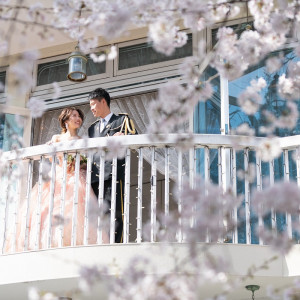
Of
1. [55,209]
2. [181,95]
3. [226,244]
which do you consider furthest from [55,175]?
[181,95]

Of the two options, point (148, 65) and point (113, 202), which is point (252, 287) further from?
point (148, 65)

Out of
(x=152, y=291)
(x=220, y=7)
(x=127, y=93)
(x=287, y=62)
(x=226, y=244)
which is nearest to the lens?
(x=152, y=291)

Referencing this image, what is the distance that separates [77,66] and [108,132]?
1.61 meters

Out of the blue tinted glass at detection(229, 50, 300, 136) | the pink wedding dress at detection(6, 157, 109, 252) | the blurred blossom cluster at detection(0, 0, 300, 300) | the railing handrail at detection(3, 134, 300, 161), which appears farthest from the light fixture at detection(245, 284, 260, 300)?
the blue tinted glass at detection(229, 50, 300, 136)

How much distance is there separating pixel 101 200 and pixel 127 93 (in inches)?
110

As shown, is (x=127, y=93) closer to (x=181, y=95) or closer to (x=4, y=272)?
(x=4, y=272)

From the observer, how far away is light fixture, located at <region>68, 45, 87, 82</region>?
8445 mm

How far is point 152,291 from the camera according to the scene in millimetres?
3576

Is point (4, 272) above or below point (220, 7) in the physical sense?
below

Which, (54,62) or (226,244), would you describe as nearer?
(226,244)

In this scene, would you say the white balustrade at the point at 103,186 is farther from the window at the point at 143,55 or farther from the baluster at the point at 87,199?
the window at the point at 143,55

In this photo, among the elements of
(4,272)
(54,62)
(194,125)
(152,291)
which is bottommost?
(152,291)

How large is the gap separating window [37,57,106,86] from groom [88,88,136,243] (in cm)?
199

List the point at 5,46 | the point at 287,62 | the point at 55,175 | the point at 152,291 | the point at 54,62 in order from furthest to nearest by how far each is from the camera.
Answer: the point at 54,62 < the point at 287,62 < the point at 55,175 < the point at 5,46 < the point at 152,291
